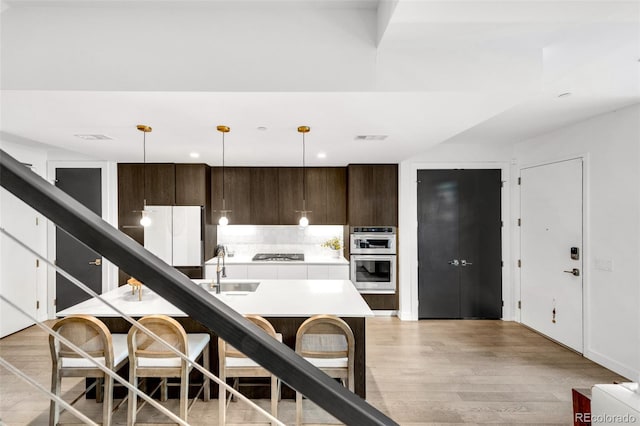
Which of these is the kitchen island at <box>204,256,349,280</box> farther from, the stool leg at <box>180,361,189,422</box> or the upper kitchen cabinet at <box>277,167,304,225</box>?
the stool leg at <box>180,361,189,422</box>

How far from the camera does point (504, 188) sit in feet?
16.9

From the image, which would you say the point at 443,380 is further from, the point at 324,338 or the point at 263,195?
the point at 263,195

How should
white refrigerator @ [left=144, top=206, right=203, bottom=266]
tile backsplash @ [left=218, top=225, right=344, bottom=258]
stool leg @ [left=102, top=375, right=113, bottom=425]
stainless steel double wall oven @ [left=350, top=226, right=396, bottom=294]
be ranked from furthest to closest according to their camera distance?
tile backsplash @ [left=218, top=225, right=344, bottom=258], stainless steel double wall oven @ [left=350, top=226, right=396, bottom=294], white refrigerator @ [left=144, top=206, right=203, bottom=266], stool leg @ [left=102, top=375, right=113, bottom=425]

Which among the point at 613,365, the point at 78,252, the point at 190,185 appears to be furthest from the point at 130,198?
the point at 613,365

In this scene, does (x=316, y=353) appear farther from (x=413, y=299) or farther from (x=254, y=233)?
(x=254, y=233)

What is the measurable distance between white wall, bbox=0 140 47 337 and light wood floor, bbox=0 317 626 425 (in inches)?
14.1

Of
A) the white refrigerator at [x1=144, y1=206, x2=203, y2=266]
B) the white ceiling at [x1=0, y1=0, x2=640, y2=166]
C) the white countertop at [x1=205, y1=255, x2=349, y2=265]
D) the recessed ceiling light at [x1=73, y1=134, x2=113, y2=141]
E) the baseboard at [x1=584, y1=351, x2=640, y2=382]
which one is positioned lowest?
the baseboard at [x1=584, y1=351, x2=640, y2=382]

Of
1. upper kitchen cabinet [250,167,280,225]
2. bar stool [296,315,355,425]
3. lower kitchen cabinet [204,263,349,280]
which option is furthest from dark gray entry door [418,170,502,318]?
bar stool [296,315,355,425]

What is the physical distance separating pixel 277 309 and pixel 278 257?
272 centimetres

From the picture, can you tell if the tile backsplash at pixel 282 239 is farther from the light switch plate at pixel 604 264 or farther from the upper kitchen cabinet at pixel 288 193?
the light switch plate at pixel 604 264

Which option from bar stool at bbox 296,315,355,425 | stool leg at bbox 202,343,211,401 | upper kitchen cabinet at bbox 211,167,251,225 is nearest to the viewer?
bar stool at bbox 296,315,355,425

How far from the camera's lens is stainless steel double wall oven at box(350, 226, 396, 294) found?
5.25 m

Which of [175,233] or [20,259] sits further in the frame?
[175,233]

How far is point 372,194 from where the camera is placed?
210 inches
